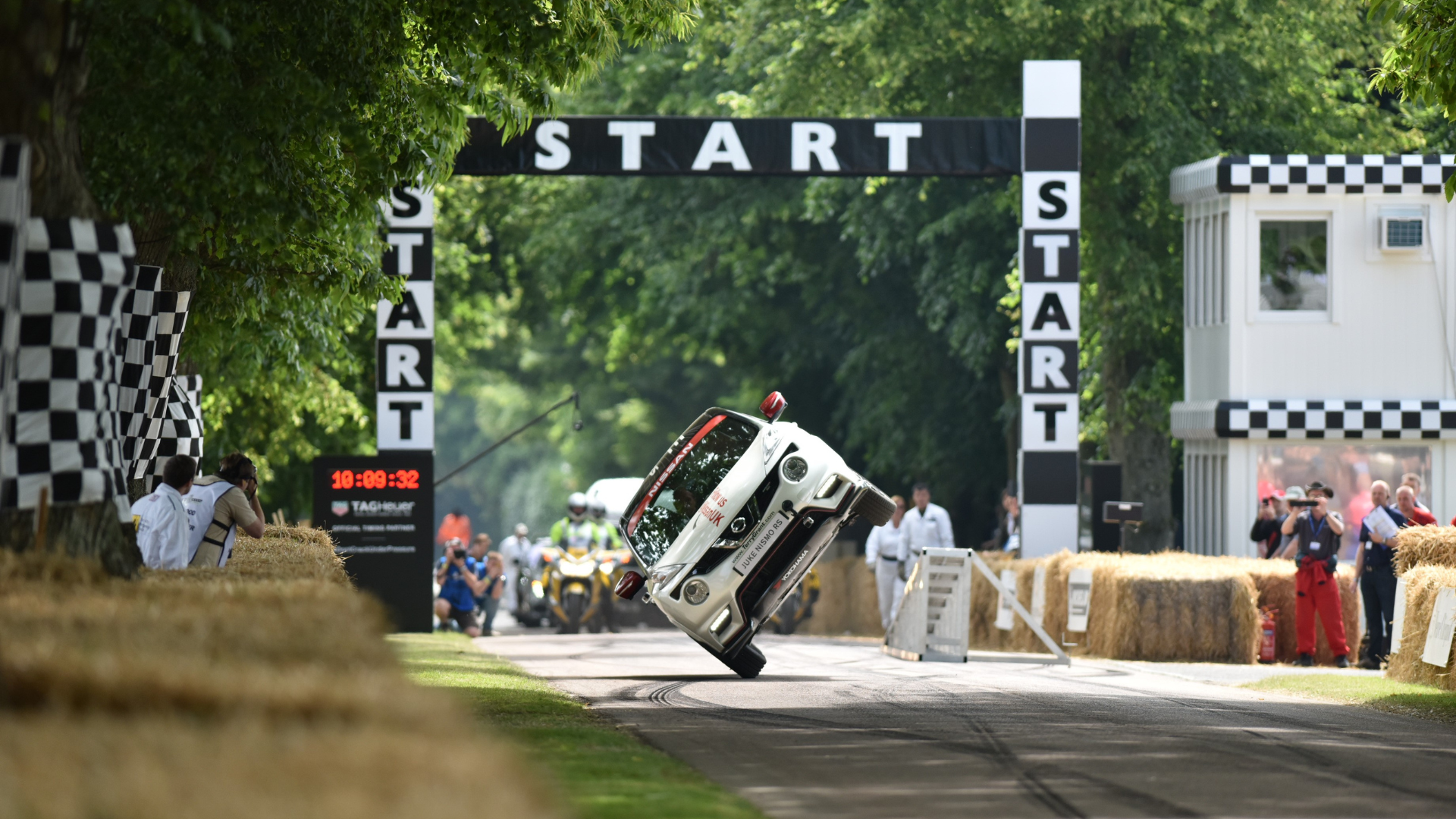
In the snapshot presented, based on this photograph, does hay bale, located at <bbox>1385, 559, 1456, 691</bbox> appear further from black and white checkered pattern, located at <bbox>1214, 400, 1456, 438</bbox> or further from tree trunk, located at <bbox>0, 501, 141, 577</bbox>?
tree trunk, located at <bbox>0, 501, 141, 577</bbox>

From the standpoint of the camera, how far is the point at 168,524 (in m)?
12.3

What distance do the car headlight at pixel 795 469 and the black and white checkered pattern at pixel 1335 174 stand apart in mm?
9710

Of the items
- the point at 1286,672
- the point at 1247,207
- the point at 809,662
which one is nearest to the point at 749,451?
the point at 809,662

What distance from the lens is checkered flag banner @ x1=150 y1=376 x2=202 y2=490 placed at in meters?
16.5

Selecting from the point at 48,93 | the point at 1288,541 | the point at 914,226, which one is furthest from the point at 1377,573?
the point at 914,226

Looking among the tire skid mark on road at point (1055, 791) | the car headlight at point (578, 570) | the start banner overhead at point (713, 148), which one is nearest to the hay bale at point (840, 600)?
the car headlight at point (578, 570)

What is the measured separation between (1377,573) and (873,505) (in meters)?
5.40

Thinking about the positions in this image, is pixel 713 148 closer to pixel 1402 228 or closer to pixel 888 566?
pixel 888 566

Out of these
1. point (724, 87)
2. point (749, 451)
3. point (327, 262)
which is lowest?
point (749, 451)

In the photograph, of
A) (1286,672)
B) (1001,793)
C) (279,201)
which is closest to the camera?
(1001,793)

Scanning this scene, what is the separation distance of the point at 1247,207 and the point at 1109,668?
25.7ft

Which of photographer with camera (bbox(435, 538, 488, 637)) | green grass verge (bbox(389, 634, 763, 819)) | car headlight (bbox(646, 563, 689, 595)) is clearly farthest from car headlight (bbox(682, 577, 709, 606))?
photographer with camera (bbox(435, 538, 488, 637))

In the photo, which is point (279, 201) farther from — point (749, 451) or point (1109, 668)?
point (1109, 668)

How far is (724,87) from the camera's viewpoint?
121 ft
